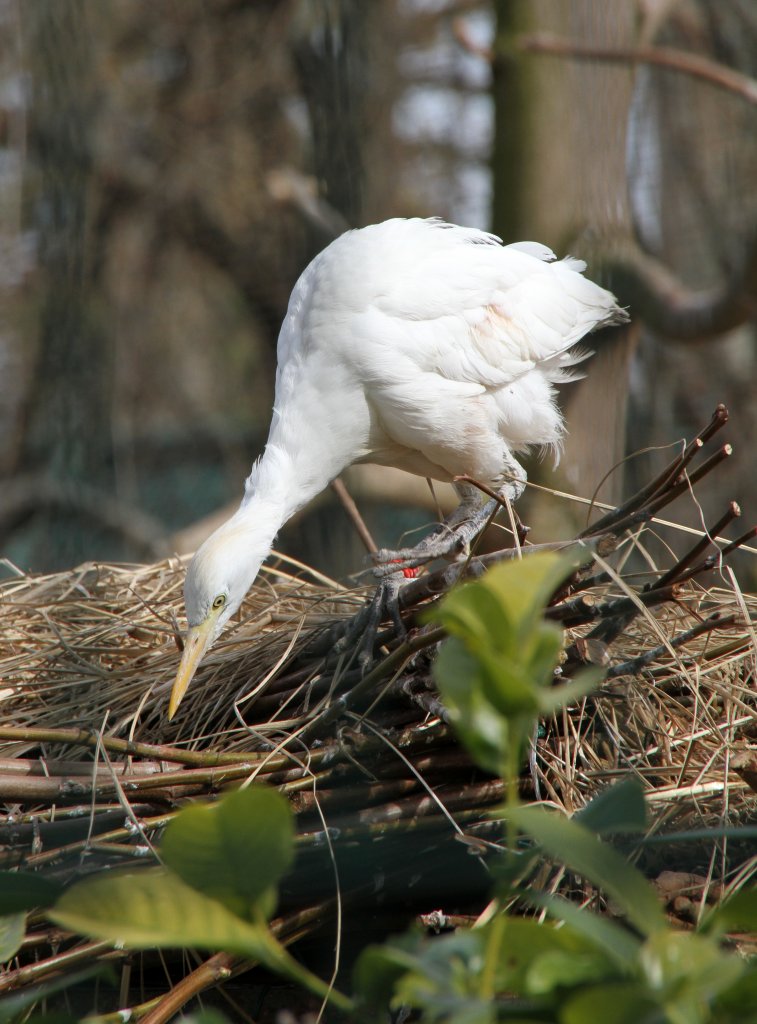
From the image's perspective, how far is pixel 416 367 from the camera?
1.94m

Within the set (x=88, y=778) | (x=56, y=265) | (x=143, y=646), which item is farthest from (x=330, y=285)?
(x=56, y=265)

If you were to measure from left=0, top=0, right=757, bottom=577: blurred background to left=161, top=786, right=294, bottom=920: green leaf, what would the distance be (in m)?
1.17

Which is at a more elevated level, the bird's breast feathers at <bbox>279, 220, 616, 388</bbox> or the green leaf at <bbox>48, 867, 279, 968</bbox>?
the green leaf at <bbox>48, 867, 279, 968</bbox>

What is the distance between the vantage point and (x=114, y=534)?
3994 mm

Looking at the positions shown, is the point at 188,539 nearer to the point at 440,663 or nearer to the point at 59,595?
the point at 59,595

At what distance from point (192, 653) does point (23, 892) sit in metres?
0.90

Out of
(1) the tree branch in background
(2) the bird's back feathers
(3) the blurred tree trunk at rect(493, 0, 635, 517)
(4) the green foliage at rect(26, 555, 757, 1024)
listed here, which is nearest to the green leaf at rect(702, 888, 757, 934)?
(4) the green foliage at rect(26, 555, 757, 1024)

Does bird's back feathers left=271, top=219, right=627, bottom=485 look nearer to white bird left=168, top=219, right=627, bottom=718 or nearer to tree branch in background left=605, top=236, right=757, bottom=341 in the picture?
white bird left=168, top=219, right=627, bottom=718

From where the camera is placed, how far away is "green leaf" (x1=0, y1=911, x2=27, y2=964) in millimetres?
688

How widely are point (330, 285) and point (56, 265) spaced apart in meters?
1.45

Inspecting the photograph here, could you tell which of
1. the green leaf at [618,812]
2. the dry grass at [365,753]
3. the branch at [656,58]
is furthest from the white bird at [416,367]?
the green leaf at [618,812]

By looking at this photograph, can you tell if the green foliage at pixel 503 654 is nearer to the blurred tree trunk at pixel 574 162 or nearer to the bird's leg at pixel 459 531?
the bird's leg at pixel 459 531

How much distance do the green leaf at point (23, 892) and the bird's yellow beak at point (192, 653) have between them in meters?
0.80

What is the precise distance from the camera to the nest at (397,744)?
1110 millimetres
